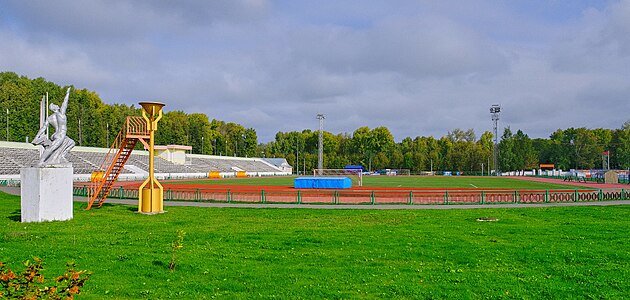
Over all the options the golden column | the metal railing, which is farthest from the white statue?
the metal railing

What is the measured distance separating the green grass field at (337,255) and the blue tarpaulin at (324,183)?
3010cm

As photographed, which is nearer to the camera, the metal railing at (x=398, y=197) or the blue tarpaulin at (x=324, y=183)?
the metal railing at (x=398, y=197)

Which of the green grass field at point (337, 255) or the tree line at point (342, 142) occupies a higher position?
the tree line at point (342, 142)

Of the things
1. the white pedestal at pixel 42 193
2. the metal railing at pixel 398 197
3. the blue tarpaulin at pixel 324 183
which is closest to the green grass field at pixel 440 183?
the blue tarpaulin at pixel 324 183

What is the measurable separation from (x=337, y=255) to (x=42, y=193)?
578 inches

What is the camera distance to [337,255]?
14.0 meters

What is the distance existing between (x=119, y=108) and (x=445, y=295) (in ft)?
→ 425

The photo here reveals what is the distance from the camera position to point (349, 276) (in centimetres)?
1141

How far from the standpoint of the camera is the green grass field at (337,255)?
10.3 m

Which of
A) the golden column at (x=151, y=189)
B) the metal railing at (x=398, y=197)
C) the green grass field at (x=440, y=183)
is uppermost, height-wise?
the golden column at (x=151, y=189)

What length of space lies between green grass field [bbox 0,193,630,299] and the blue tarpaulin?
30.1 m

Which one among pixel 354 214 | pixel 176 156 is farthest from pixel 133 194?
pixel 176 156

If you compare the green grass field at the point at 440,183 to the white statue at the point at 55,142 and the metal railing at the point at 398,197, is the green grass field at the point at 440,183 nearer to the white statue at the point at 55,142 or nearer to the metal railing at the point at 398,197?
the metal railing at the point at 398,197

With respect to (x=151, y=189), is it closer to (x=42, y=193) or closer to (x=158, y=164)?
(x=42, y=193)
